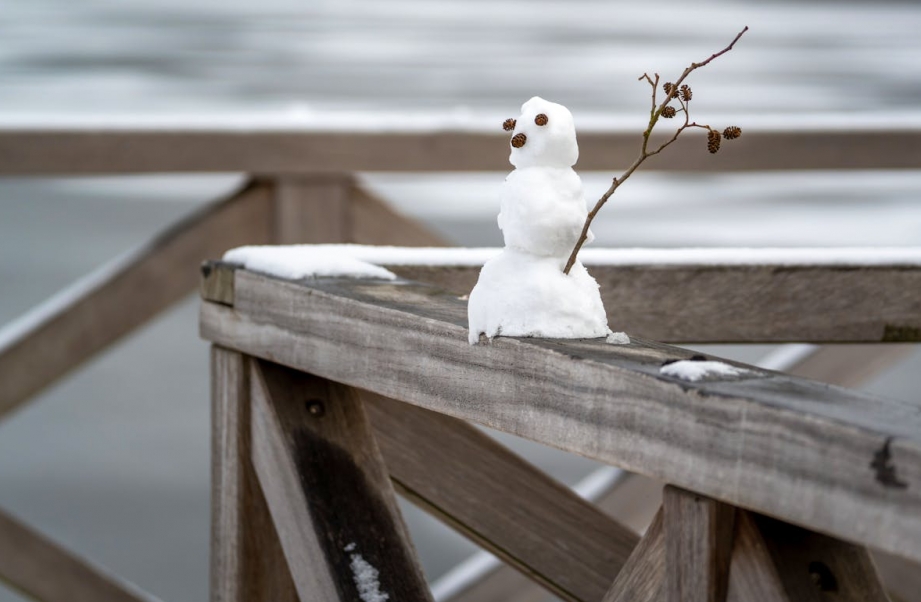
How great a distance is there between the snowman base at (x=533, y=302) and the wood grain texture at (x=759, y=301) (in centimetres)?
40

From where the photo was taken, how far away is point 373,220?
75.9 inches

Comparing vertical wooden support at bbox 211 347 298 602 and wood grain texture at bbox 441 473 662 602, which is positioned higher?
vertical wooden support at bbox 211 347 298 602

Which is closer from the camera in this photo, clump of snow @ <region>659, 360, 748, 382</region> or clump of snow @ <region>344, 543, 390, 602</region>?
clump of snow @ <region>659, 360, 748, 382</region>

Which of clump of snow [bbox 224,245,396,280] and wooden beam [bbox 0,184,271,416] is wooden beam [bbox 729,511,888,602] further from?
wooden beam [bbox 0,184,271,416]

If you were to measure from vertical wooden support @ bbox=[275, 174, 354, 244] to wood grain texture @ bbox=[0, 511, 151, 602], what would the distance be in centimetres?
62

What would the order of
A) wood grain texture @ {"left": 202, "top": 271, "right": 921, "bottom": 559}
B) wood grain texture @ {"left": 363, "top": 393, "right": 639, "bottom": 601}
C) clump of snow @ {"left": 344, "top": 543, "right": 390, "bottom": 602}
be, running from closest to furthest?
wood grain texture @ {"left": 202, "top": 271, "right": 921, "bottom": 559}
clump of snow @ {"left": 344, "top": 543, "right": 390, "bottom": 602}
wood grain texture @ {"left": 363, "top": 393, "right": 639, "bottom": 601}

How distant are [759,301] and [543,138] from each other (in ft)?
1.67

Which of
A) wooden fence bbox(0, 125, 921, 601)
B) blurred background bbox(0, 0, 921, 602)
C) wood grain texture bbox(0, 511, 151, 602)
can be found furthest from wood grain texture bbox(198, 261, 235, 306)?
blurred background bbox(0, 0, 921, 602)

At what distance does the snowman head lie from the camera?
0.70 meters

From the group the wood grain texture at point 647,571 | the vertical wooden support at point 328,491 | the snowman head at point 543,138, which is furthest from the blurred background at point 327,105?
the wood grain texture at point 647,571

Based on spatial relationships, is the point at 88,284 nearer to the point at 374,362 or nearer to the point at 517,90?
the point at 374,362

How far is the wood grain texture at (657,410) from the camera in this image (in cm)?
48

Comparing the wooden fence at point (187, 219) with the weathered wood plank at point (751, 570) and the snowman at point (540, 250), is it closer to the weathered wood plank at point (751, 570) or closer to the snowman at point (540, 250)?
the snowman at point (540, 250)

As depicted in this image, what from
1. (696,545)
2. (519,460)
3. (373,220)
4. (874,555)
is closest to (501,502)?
(519,460)
